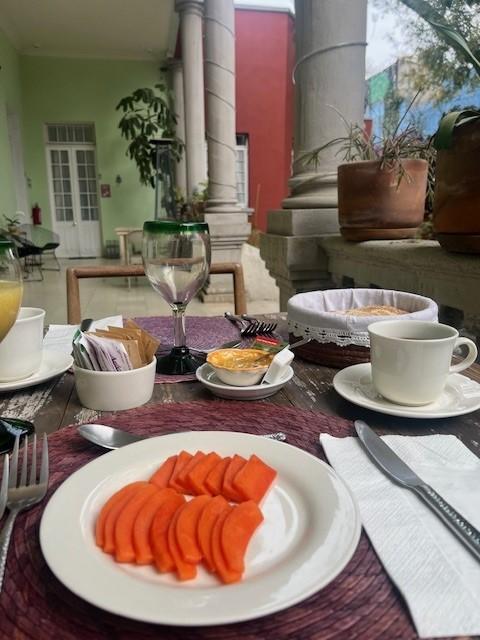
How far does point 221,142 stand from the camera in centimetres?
488

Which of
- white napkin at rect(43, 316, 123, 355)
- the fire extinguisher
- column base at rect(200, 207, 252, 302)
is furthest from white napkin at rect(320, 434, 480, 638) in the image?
the fire extinguisher

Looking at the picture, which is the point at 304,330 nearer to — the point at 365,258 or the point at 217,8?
the point at 365,258

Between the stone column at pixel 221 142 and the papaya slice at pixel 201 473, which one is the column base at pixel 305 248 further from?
the stone column at pixel 221 142

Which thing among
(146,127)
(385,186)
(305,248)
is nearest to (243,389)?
(385,186)

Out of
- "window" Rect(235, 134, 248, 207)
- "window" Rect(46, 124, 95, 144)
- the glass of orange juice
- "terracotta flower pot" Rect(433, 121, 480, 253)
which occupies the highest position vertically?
"window" Rect(46, 124, 95, 144)

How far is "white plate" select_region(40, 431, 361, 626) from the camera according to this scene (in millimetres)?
306

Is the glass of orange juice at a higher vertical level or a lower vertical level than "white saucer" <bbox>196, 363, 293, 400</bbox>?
higher

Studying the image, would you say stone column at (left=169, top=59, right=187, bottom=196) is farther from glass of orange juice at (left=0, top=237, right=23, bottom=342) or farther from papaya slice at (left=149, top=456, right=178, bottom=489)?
papaya slice at (left=149, top=456, right=178, bottom=489)

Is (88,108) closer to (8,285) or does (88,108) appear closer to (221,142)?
(221,142)

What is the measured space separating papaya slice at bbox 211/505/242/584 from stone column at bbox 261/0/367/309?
6.19ft

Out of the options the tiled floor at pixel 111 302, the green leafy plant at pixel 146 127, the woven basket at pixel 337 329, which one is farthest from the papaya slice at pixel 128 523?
the green leafy plant at pixel 146 127

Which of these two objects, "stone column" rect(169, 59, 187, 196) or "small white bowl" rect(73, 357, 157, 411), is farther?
"stone column" rect(169, 59, 187, 196)

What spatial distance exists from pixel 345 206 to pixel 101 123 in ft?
29.7

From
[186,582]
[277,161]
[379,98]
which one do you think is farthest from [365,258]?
[277,161]
